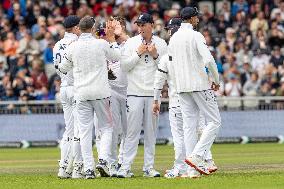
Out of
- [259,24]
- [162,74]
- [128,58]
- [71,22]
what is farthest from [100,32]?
[259,24]

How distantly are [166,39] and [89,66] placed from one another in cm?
1809

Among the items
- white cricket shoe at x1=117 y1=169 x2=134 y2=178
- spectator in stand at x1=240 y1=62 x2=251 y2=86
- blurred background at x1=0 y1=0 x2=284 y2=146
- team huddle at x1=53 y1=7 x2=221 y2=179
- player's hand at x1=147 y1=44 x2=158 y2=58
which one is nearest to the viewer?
team huddle at x1=53 y1=7 x2=221 y2=179

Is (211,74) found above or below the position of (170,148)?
above

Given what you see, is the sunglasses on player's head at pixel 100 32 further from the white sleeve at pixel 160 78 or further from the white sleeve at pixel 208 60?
the white sleeve at pixel 208 60

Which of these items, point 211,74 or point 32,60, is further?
point 32,60

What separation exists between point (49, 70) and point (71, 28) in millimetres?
16657

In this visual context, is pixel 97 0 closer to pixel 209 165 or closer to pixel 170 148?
pixel 170 148

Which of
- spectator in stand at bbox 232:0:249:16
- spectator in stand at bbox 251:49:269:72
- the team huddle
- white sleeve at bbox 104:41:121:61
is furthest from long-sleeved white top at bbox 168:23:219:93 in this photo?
spectator in stand at bbox 232:0:249:16

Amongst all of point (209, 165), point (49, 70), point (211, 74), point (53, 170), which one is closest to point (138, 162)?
point (53, 170)

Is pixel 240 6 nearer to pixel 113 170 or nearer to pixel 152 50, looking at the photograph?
pixel 152 50

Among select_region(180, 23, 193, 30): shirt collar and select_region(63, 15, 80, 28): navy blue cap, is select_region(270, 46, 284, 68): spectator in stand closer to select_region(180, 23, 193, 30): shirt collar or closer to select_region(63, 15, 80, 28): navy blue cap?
select_region(63, 15, 80, 28): navy blue cap

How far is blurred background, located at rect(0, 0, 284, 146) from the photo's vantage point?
113 ft

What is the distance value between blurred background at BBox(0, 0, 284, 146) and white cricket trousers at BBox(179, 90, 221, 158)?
469 inches

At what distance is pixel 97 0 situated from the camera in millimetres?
41656
